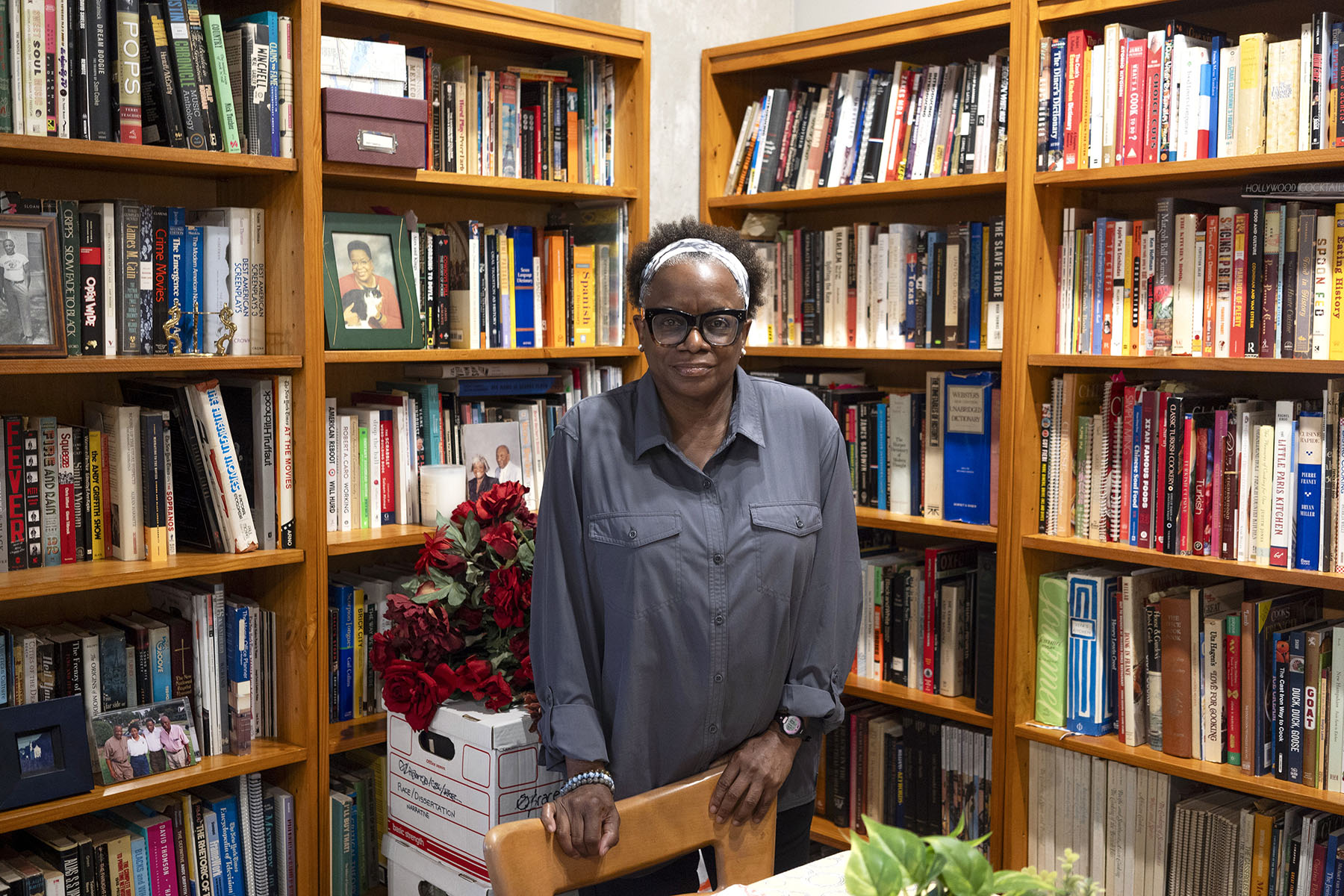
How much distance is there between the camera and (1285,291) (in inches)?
83.3

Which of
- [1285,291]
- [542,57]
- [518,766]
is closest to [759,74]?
[542,57]

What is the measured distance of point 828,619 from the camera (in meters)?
1.86

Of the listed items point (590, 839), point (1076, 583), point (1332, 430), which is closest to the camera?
point (590, 839)

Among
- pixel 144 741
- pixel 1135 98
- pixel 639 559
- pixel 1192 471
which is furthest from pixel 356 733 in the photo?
pixel 1135 98

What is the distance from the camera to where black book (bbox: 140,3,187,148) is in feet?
7.01

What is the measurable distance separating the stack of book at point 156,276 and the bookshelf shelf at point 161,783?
2.56 ft

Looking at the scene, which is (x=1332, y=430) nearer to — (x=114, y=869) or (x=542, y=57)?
(x=542, y=57)

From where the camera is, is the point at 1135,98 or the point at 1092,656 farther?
the point at 1092,656

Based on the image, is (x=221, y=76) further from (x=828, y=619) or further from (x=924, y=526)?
(x=924, y=526)

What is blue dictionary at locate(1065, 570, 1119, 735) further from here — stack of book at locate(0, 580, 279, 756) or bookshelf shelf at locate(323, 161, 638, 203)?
stack of book at locate(0, 580, 279, 756)

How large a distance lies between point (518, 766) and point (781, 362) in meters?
1.38

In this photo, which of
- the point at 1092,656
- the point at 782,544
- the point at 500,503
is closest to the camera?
the point at 782,544

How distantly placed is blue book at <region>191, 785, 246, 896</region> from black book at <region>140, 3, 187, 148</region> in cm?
126

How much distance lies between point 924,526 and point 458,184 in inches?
49.4
